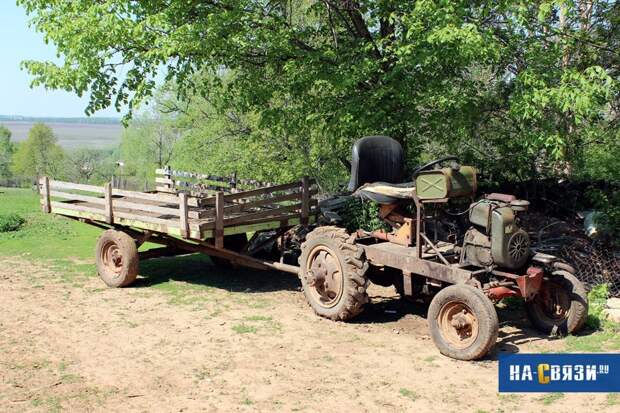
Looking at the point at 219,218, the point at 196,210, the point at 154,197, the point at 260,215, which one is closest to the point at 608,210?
the point at 260,215

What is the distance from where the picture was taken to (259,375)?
6008 mm

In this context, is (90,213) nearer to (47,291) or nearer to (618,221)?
(47,291)

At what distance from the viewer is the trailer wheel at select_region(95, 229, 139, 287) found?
371 inches

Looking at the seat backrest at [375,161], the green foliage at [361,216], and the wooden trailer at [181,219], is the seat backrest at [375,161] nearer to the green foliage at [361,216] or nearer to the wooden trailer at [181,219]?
the wooden trailer at [181,219]

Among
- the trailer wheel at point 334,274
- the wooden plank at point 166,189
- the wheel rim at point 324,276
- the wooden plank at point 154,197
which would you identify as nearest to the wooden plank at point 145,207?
the wooden plank at point 154,197

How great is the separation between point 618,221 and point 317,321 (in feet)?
15.8

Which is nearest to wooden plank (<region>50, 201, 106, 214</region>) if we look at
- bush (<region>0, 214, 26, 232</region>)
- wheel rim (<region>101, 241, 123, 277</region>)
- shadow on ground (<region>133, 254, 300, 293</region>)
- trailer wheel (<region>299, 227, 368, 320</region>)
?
wheel rim (<region>101, 241, 123, 277</region>)

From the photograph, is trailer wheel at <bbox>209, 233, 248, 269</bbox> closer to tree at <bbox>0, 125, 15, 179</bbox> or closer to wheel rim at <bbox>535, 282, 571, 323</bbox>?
wheel rim at <bbox>535, 282, 571, 323</bbox>

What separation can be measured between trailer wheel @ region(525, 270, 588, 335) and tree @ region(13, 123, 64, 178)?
77086mm

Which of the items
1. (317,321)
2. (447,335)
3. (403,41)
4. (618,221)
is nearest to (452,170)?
(447,335)

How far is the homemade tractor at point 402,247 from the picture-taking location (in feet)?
20.8

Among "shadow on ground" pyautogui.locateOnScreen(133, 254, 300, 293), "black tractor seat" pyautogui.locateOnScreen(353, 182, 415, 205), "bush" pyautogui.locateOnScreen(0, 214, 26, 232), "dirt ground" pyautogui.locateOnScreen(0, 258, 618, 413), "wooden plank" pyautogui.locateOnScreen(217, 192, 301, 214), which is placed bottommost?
"dirt ground" pyautogui.locateOnScreen(0, 258, 618, 413)

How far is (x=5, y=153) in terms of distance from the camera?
93.3 m

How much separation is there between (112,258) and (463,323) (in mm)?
5877
